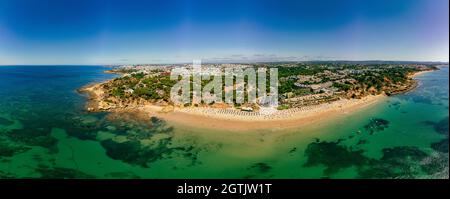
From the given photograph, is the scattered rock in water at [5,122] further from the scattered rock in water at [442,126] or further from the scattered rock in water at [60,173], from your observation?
the scattered rock in water at [442,126]

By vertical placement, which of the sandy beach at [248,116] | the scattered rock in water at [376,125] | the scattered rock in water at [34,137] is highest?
the sandy beach at [248,116]

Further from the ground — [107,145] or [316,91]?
[316,91]

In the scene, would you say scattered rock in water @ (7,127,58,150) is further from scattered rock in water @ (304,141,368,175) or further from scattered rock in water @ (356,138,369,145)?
scattered rock in water @ (356,138,369,145)

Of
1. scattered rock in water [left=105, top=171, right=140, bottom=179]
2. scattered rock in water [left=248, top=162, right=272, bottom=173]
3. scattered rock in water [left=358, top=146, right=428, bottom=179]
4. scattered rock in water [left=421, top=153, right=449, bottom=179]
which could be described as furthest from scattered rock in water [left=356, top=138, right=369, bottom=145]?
scattered rock in water [left=105, top=171, right=140, bottom=179]

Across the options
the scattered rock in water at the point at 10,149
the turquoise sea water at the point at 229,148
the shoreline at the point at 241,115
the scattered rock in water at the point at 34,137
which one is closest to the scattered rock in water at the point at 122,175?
the turquoise sea water at the point at 229,148

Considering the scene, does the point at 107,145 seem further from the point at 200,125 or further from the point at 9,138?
the point at 9,138

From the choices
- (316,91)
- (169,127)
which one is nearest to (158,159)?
(169,127)
